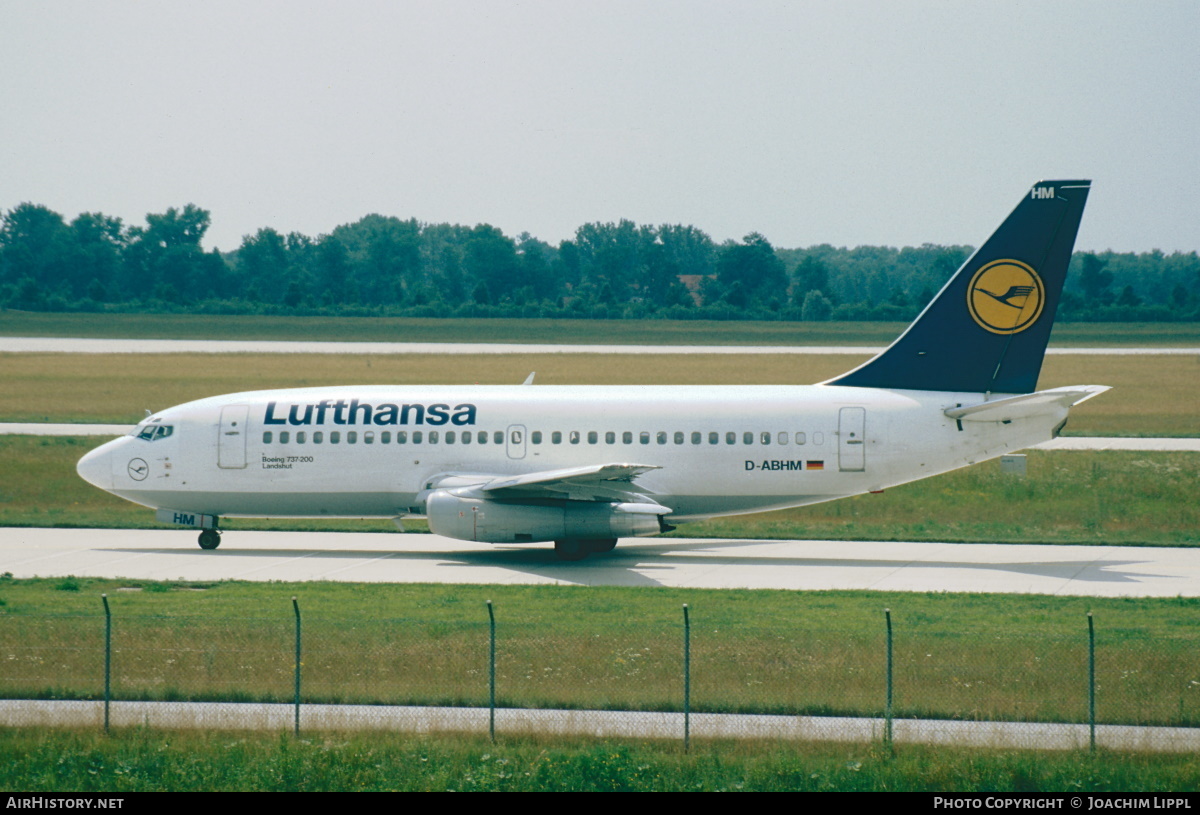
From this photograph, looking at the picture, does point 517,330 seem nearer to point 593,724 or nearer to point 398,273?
point 398,273

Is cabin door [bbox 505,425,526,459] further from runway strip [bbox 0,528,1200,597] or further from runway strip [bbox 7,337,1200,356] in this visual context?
runway strip [bbox 7,337,1200,356]

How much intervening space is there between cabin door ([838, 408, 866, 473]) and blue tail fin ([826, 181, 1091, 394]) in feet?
4.87

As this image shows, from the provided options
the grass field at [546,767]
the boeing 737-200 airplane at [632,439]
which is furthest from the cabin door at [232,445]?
the grass field at [546,767]

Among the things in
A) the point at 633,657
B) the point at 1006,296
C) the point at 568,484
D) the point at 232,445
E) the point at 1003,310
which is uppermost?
the point at 1006,296

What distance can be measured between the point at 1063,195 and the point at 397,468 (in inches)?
646

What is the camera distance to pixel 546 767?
14.8 meters

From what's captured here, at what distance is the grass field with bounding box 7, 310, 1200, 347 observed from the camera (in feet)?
350

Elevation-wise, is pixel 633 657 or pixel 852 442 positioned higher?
pixel 852 442

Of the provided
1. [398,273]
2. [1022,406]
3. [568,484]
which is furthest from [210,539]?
[398,273]

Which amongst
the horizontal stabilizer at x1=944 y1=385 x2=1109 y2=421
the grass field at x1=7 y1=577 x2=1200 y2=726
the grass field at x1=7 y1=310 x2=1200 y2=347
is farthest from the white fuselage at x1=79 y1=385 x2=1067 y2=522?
the grass field at x1=7 y1=310 x2=1200 y2=347

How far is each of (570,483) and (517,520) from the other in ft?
4.87

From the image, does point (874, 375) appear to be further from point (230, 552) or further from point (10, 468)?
point (10, 468)

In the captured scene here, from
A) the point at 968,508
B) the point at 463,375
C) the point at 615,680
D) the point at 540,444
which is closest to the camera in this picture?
the point at 615,680

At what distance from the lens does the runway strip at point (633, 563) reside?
27.8 meters
